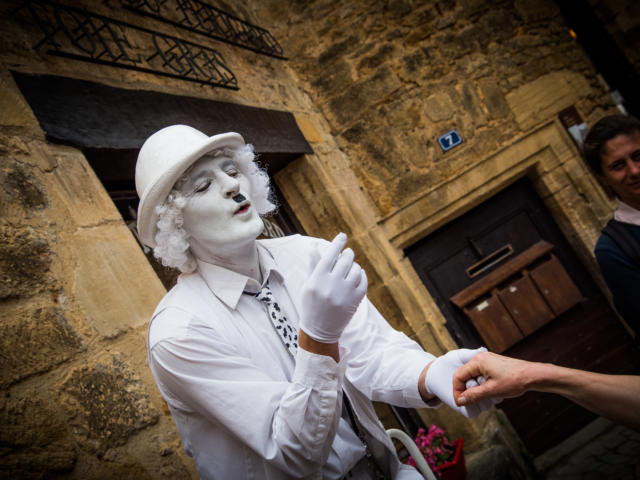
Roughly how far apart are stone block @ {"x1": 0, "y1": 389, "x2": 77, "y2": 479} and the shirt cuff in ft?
2.36

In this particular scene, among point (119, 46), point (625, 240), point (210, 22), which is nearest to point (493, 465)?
point (625, 240)

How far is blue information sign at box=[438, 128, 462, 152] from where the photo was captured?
3.34 metres

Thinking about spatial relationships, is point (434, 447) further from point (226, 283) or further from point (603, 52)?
point (603, 52)

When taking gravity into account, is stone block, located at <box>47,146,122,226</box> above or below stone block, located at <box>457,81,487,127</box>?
above

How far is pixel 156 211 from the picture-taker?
123cm

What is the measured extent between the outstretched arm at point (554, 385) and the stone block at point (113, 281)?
46.4 inches

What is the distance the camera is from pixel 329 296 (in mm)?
1010

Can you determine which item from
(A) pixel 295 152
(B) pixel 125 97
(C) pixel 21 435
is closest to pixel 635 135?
(A) pixel 295 152

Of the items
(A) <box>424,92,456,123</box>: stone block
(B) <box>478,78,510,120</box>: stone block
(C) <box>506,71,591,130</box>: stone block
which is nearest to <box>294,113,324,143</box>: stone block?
(A) <box>424,92,456,123</box>: stone block

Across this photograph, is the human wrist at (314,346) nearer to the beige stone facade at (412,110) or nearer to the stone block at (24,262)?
the stone block at (24,262)

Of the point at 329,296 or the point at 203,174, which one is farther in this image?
the point at 203,174

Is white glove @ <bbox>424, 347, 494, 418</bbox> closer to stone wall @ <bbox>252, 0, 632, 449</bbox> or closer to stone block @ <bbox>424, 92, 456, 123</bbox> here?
stone wall @ <bbox>252, 0, 632, 449</bbox>

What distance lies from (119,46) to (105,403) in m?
1.70

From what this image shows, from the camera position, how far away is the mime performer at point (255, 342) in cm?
102
